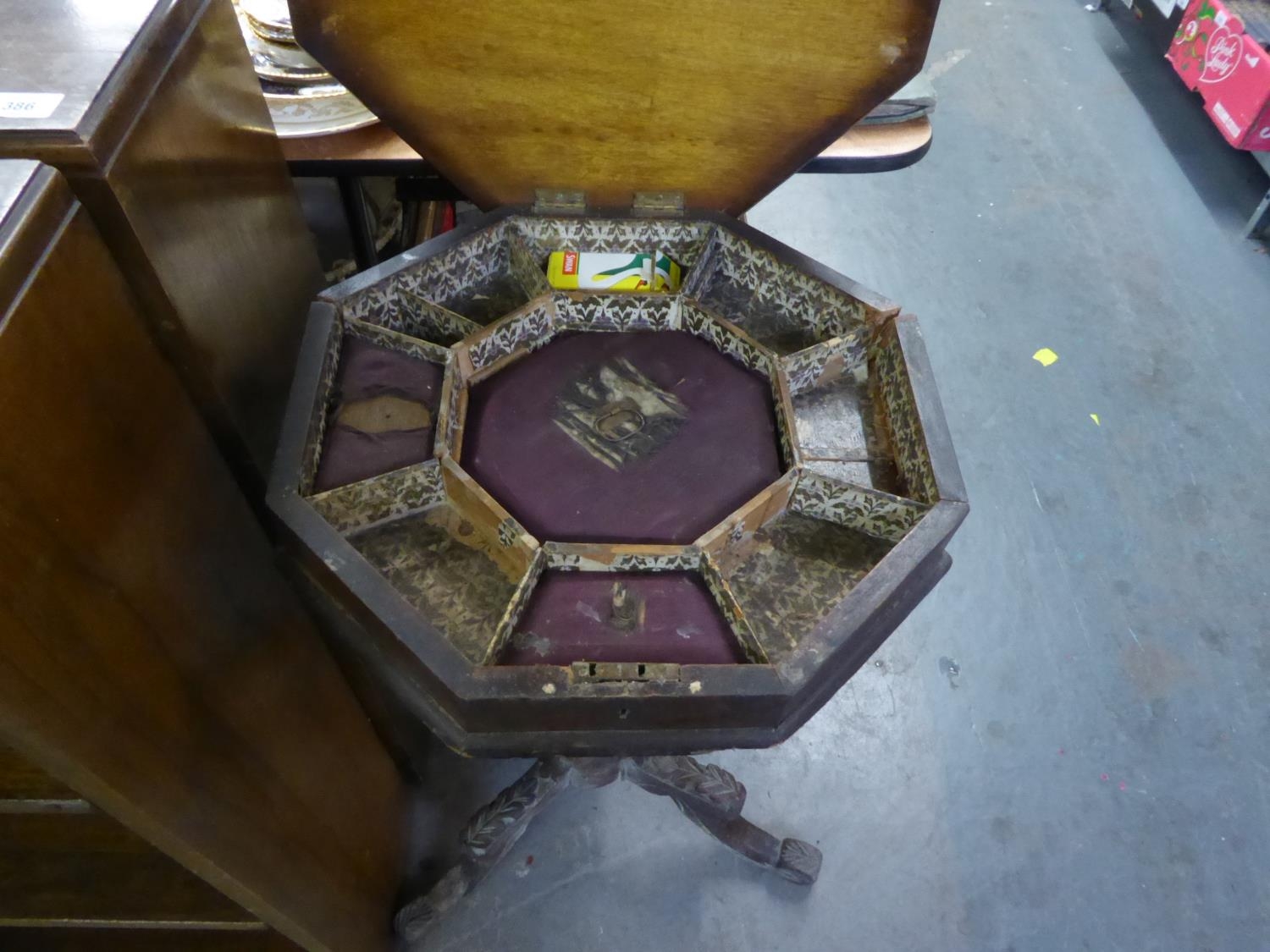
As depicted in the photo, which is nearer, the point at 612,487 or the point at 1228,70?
the point at 612,487

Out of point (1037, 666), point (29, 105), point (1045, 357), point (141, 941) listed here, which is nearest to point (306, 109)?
point (29, 105)

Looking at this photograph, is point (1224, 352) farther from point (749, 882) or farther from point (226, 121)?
point (226, 121)

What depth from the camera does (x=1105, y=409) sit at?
2254 millimetres

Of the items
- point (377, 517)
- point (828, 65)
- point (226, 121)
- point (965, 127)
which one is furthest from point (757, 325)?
point (965, 127)

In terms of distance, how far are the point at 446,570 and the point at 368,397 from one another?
24cm

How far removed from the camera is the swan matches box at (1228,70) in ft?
8.39

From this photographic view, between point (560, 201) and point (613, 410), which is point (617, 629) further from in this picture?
point (560, 201)

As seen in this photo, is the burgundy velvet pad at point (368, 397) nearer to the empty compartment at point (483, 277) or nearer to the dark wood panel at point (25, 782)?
the empty compartment at point (483, 277)

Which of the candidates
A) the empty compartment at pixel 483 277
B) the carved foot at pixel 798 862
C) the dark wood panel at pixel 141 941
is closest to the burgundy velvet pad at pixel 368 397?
the empty compartment at pixel 483 277

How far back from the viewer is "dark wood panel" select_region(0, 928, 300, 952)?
3.69 feet

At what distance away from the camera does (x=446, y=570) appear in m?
0.89

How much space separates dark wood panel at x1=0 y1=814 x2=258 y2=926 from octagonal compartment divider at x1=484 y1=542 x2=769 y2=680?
1.65ft

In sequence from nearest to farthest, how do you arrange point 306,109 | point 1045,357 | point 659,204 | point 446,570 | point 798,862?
point 446,570
point 659,204
point 306,109
point 798,862
point 1045,357

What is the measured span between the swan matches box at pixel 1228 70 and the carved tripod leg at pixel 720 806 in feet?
8.50
